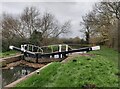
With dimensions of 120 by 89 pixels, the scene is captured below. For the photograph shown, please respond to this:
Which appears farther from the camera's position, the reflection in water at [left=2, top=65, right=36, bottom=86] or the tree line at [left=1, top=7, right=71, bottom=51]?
the tree line at [left=1, top=7, right=71, bottom=51]

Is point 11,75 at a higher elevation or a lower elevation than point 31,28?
lower

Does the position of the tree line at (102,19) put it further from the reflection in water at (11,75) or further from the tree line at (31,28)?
the reflection in water at (11,75)

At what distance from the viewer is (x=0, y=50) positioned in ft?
95.4

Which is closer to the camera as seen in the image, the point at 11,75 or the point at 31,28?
the point at 11,75

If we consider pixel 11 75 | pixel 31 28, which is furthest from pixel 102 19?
pixel 11 75

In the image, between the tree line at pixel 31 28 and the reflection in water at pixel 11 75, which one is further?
the tree line at pixel 31 28

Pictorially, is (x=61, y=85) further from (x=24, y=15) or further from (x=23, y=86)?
(x=24, y=15)

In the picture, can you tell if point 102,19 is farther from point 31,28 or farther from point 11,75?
point 11,75

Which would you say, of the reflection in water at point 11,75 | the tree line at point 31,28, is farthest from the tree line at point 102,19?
the reflection in water at point 11,75

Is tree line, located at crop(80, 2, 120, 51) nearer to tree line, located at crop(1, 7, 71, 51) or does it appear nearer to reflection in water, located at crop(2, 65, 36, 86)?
tree line, located at crop(1, 7, 71, 51)

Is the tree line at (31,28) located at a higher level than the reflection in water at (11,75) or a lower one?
higher

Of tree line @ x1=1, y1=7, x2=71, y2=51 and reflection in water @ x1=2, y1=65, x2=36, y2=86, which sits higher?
tree line @ x1=1, y1=7, x2=71, y2=51

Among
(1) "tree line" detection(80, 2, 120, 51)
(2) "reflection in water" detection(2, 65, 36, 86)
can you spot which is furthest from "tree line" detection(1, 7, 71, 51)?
(2) "reflection in water" detection(2, 65, 36, 86)

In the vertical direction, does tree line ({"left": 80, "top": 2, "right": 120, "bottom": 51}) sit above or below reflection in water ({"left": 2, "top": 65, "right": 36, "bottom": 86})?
above
